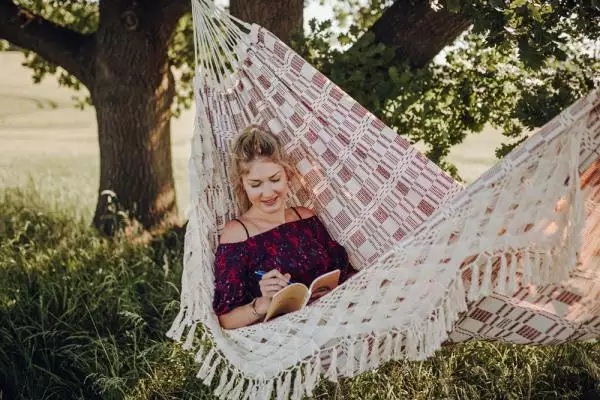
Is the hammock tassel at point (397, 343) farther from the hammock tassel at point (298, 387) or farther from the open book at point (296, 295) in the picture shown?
the open book at point (296, 295)

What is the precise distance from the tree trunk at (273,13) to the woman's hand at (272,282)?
51.6 inches

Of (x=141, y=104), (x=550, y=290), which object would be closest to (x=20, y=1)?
(x=141, y=104)

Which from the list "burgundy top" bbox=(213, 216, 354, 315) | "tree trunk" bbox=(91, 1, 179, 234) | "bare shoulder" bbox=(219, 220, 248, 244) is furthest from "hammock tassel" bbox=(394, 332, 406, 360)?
"tree trunk" bbox=(91, 1, 179, 234)

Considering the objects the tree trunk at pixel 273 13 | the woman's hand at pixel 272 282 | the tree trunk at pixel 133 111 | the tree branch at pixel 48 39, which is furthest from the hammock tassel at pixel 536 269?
the tree branch at pixel 48 39

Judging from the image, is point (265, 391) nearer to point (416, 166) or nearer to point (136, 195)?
point (416, 166)

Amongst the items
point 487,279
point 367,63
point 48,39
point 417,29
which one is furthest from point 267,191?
point 48,39

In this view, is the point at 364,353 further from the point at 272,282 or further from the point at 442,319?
the point at 272,282

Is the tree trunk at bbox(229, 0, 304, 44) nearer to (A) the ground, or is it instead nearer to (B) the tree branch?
(B) the tree branch

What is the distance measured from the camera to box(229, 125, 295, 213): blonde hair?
101 inches

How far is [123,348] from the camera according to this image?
2910 mm

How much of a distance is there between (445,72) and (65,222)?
232 cm

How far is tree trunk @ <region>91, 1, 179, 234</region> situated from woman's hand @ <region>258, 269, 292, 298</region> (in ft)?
5.76

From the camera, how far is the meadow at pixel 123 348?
2.65 metres

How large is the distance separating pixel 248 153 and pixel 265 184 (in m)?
0.12
